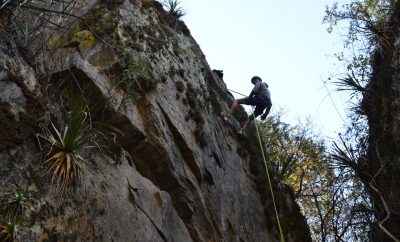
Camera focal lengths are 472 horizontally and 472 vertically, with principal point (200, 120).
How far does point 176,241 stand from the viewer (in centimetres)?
798

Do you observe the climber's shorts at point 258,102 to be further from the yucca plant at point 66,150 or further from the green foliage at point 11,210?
the green foliage at point 11,210

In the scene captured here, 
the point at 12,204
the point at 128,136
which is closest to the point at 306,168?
the point at 128,136

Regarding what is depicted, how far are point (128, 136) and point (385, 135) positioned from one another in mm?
7177

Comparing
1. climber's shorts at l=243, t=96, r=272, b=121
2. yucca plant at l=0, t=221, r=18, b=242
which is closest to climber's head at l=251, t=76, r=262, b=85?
climber's shorts at l=243, t=96, r=272, b=121

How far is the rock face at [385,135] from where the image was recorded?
1110 centimetres

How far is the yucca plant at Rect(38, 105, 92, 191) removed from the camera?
6.01 m

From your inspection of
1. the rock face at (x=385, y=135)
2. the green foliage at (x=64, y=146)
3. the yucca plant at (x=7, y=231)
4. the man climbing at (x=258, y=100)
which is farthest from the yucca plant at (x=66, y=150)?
the man climbing at (x=258, y=100)

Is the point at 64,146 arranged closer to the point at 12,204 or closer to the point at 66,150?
the point at 66,150

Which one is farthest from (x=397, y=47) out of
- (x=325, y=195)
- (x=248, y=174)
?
(x=325, y=195)

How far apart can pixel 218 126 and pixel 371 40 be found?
5.43 m

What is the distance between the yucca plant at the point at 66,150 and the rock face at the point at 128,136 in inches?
3.8

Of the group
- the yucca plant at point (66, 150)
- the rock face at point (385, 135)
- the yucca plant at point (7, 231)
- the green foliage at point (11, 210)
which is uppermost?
the rock face at point (385, 135)

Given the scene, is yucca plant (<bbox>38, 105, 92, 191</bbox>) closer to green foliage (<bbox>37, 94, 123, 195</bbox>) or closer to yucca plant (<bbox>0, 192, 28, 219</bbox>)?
green foliage (<bbox>37, 94, 123, 195</bbox>)

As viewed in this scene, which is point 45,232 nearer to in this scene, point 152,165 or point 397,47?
point 152,165
